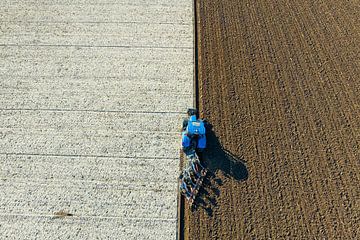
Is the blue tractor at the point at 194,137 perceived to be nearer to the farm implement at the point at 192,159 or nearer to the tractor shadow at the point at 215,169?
the farm implement at the point at 192,159

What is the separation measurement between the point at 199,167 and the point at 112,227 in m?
2.62

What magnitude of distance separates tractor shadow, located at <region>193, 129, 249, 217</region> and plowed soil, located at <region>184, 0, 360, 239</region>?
26mm

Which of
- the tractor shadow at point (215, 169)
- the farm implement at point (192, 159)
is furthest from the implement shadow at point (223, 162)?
the farm implement at point (192, 159)

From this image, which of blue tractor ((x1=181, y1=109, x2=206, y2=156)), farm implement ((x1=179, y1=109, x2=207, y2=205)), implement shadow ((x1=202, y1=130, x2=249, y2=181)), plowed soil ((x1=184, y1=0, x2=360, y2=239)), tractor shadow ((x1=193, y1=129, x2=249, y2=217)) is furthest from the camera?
blue tractor ((x1=181, y1=109, x2=206, y2=156))

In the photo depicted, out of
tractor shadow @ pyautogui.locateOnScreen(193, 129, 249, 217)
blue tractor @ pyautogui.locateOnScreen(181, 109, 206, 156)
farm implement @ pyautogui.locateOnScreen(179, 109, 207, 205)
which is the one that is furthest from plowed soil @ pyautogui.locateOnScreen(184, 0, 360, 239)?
blue tractor @ pyautogui.locateOnScreen(181, 109, 206, 156)

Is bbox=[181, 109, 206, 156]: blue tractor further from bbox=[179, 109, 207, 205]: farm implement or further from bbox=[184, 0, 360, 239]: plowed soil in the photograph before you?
bbox=[184, 0, 360, 239]: plowed soil

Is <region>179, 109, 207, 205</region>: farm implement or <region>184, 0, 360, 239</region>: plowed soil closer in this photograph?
<region>184, 0, 360, 239</region>: plowed soil

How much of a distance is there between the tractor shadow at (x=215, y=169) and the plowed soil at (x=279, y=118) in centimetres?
3

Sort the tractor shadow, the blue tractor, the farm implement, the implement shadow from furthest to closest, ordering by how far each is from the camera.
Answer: the blue tractor < the implement shadow < the farm implement < the tractor shadow

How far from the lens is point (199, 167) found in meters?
9.16

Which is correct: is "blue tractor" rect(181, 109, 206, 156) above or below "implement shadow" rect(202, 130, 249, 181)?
above

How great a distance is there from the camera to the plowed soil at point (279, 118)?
27.3 feet

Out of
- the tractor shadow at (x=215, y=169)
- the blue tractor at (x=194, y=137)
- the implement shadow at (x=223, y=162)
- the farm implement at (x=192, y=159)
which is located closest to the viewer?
the tractor shadow at (x=215, y=169)

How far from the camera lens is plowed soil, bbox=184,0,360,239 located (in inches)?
327
